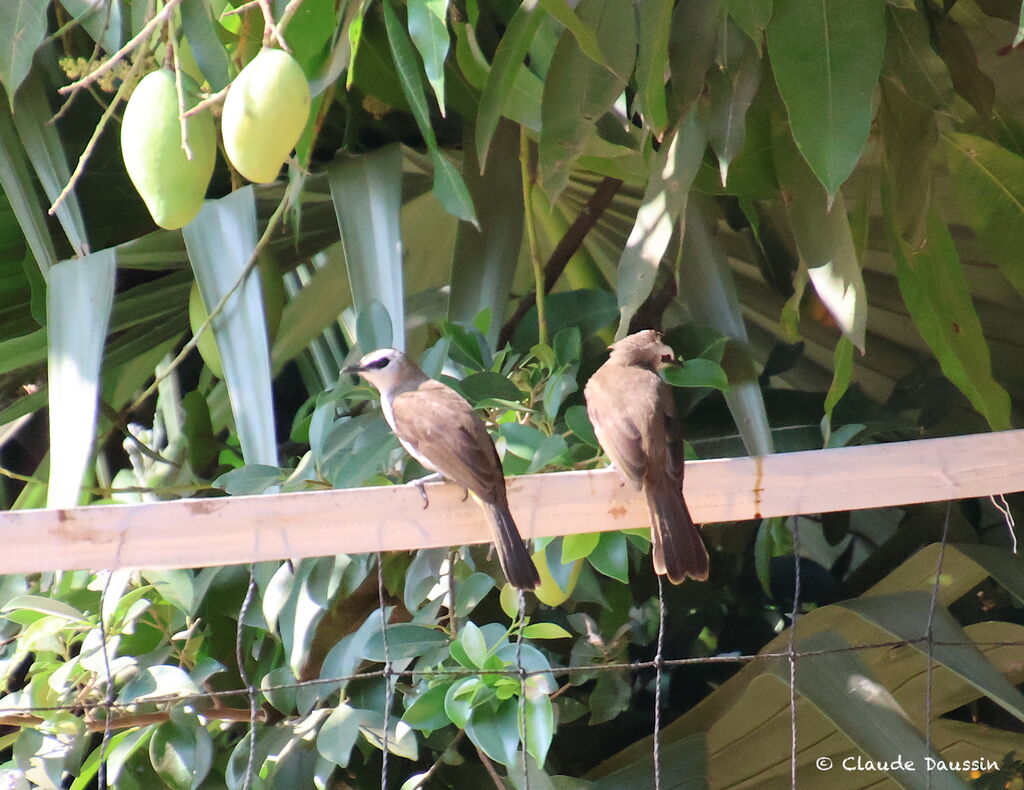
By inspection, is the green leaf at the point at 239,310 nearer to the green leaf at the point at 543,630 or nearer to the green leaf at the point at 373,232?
the green leaf at the point at 373,232

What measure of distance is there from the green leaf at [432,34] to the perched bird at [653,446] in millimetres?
516

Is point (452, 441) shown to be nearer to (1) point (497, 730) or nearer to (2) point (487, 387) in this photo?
(2) point (487, 387)

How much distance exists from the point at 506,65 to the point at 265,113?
43 centimetres

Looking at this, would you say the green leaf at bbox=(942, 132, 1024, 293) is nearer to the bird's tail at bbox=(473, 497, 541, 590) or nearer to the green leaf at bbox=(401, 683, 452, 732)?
the bird's tail at bbox=(473, 497, 541, 590)

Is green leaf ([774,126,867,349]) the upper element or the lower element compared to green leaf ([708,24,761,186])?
lower

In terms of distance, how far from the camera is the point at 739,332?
148 cm

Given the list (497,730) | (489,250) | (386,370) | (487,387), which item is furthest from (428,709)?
(489,250)

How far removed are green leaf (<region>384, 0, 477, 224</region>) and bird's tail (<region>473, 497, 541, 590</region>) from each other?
336mm

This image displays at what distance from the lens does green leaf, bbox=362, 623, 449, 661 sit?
1507 millimetres

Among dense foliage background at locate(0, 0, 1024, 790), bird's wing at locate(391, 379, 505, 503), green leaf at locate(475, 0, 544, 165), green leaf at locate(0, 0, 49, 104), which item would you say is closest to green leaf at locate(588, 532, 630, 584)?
dense foliage background at locate(0, 0, 1024, 790)

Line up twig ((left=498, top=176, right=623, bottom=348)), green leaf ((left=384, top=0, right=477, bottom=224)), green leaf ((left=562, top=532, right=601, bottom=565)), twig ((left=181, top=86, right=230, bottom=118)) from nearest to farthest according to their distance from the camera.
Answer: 1. twig ((left=181, top=86, right=230, bottom=118))
2. green leaf ((left=384, top=0, right=477, bottom=224))
3. green leaf ((left=562, top=532, right=601, bottom=565))
4. twig ((left=498, top=176, right=623, bottom=348))

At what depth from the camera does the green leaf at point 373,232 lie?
1.36 m

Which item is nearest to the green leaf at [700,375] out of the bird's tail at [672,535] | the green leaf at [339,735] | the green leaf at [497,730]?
the bird's tail at [672,535]

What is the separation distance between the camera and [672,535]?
4.64ft
